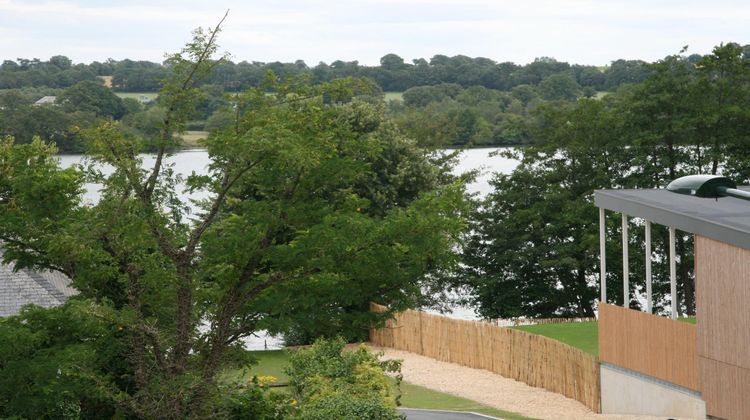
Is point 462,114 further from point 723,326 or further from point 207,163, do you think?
point 207,163

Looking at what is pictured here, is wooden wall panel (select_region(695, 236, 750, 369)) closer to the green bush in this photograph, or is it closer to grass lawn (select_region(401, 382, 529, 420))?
grass lawn (select_region(401, 382, 529, 420))

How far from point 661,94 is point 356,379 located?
25963mm

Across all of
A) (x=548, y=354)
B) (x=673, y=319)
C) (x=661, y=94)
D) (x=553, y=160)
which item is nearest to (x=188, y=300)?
(x=673, y=319)

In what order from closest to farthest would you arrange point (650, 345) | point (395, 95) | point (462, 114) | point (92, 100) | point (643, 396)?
point (650, 345)
point (643, 396)
point (92, 100)
point (462, 114)
point (395, 95)

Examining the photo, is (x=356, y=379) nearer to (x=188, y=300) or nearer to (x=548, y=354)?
(x=188, y=300)

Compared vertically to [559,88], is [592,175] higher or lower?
lower

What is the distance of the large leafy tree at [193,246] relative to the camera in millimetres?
15828

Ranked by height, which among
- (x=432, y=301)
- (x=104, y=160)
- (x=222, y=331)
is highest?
(x=104, y=160)

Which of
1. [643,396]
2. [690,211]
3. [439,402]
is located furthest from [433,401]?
[690,211]

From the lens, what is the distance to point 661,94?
141 feet

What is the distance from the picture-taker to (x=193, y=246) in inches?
643

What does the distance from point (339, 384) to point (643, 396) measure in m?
7.81

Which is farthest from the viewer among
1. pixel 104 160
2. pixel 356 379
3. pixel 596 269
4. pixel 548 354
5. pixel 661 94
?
pixel 596 269

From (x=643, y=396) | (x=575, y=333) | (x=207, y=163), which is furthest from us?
(x=575, y=333)
